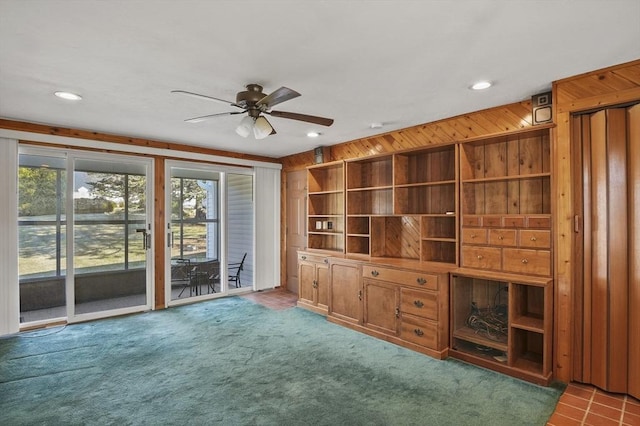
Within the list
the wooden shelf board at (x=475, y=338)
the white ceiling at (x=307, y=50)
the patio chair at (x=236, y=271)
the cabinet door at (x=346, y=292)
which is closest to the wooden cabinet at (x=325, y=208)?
the cabinet door at (x=346, y=292)

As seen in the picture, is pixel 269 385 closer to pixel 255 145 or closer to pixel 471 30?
pixel 471 30

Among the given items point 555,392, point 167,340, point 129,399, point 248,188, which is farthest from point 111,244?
point 555,392

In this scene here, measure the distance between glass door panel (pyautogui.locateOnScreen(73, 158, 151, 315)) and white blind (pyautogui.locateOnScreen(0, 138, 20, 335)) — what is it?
1.97 ft

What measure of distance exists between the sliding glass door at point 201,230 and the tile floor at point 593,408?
4687 mm

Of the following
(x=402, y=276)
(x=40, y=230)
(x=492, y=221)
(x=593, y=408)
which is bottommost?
(x=593, y=408)

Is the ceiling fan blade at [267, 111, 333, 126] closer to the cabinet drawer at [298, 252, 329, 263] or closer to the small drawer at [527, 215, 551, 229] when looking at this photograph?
the small drawer at [527, 215, 551, 229]

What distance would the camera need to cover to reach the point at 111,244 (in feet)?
15.7

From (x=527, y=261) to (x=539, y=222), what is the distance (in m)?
0.36

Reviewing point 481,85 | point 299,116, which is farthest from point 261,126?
point 481,85

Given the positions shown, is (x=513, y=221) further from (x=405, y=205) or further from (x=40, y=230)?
(x=40, y=230)

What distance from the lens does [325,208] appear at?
5613 millimetres

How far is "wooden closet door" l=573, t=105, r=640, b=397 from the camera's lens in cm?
250

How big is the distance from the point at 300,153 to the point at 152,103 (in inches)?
117

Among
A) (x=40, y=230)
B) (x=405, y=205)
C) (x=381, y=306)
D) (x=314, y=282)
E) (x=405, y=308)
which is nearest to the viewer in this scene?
(x=405, y=308)
